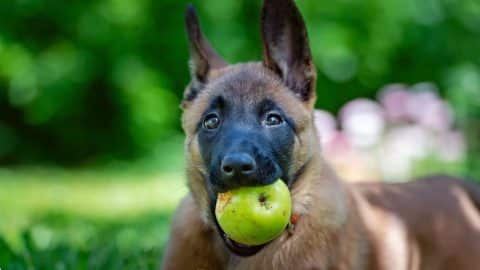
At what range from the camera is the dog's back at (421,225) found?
5.46 metres

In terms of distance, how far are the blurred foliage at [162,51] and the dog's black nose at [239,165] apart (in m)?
7.00

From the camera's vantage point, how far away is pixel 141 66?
1180cm

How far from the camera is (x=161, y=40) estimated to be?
1184 cm

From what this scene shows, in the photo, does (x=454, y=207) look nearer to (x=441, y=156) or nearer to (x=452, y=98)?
(x=441, y=156)

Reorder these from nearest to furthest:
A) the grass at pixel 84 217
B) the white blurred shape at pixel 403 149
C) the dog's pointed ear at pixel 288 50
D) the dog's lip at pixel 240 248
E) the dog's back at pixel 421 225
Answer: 1. the dog's lip at pixel 240 248
2. the dog's pointed ear at pixel 288 50
3. the dog's back at pixel 421 225
4. the grass at pixel 84 217
5. the white blurred shape at pixel 403 149

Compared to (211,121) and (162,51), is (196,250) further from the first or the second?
(162,51)

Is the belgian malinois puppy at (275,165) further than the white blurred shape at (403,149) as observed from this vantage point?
No

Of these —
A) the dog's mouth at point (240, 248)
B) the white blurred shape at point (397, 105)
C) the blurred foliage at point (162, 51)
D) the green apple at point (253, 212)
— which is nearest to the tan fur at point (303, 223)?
the dog's mouth at point (240, 248)

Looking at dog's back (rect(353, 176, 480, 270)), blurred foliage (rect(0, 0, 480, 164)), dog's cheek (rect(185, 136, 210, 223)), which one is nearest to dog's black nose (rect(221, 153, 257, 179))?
dog's cheek (rect(185, 136, 210, 223))

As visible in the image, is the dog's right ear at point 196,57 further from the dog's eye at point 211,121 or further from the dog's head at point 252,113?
the dog's eye at point 211,121

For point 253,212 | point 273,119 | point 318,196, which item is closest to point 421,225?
point 318,196

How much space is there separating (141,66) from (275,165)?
23.9 ft

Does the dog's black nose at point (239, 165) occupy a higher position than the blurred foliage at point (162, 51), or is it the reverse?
the dog's black nose at point (239, 165)

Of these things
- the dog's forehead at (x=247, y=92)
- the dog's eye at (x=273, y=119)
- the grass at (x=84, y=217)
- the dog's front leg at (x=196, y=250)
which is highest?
the dog's forehead at (x=247, y=92)
